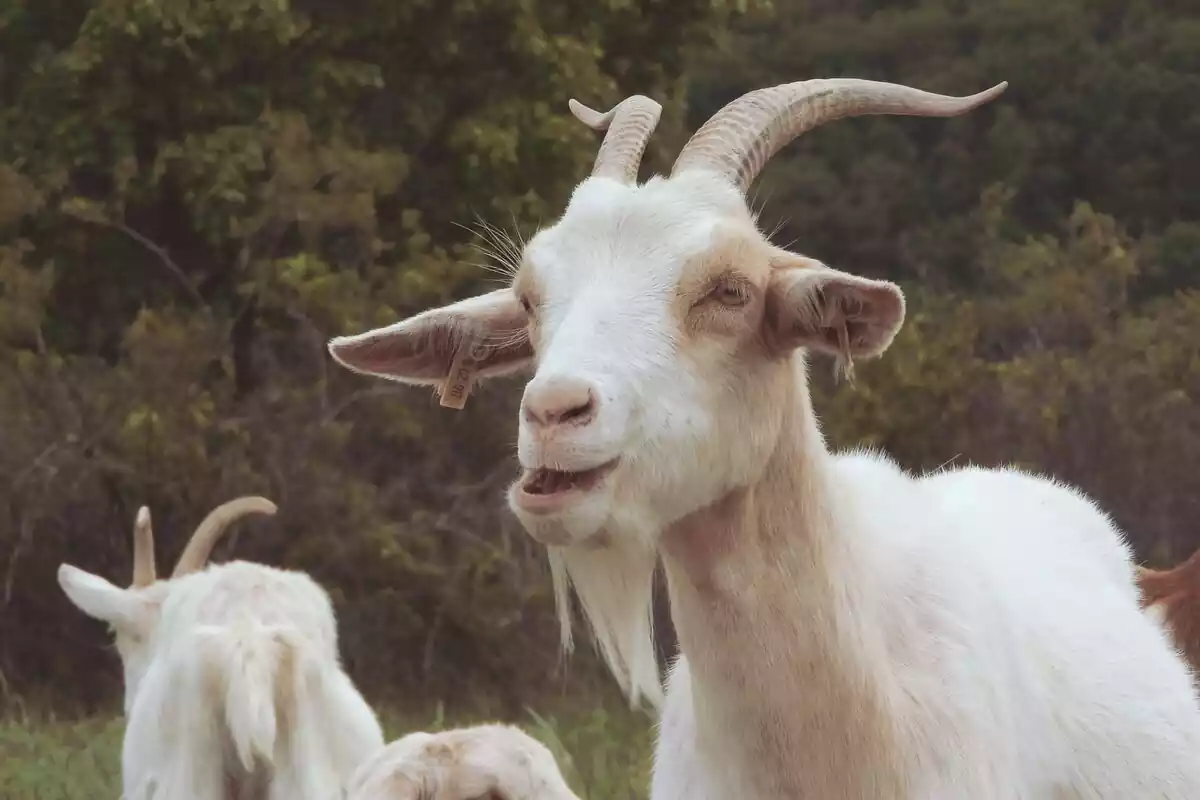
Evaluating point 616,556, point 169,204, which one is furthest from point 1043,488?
point 169,204

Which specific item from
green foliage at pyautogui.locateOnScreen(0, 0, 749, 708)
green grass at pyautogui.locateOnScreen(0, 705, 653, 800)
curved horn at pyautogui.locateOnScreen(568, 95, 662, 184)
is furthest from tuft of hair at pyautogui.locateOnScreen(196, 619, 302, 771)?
green foliage at pyautogui.locateOnScreen(0, 0, 749, 708)

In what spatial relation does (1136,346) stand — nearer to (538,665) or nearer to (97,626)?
(538,665)

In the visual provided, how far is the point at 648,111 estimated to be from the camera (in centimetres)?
430

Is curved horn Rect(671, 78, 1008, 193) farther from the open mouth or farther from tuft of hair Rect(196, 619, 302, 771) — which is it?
tuft of hair Rect(196, 619, 302, 771)

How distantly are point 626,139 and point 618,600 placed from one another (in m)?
0.92

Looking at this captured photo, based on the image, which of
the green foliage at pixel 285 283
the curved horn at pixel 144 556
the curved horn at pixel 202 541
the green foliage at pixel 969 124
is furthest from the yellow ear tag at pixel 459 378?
the green foliage at pixel 969 124

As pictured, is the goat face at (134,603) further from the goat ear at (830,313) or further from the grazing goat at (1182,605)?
the goat ear at (830,313)

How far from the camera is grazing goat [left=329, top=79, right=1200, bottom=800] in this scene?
3.50m

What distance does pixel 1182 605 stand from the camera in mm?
6879

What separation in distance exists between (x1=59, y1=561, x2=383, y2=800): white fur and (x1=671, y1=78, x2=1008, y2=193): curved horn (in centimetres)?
355

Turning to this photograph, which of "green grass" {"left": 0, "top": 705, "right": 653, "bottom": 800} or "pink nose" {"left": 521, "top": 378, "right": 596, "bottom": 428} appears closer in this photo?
"pink nose" {"left": 521, "top": 378, "right": 596, "bottom": 428}

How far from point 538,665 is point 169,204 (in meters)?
5.79

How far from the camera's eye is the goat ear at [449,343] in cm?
403

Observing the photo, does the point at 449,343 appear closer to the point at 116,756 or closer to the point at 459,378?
the point at 459,378
